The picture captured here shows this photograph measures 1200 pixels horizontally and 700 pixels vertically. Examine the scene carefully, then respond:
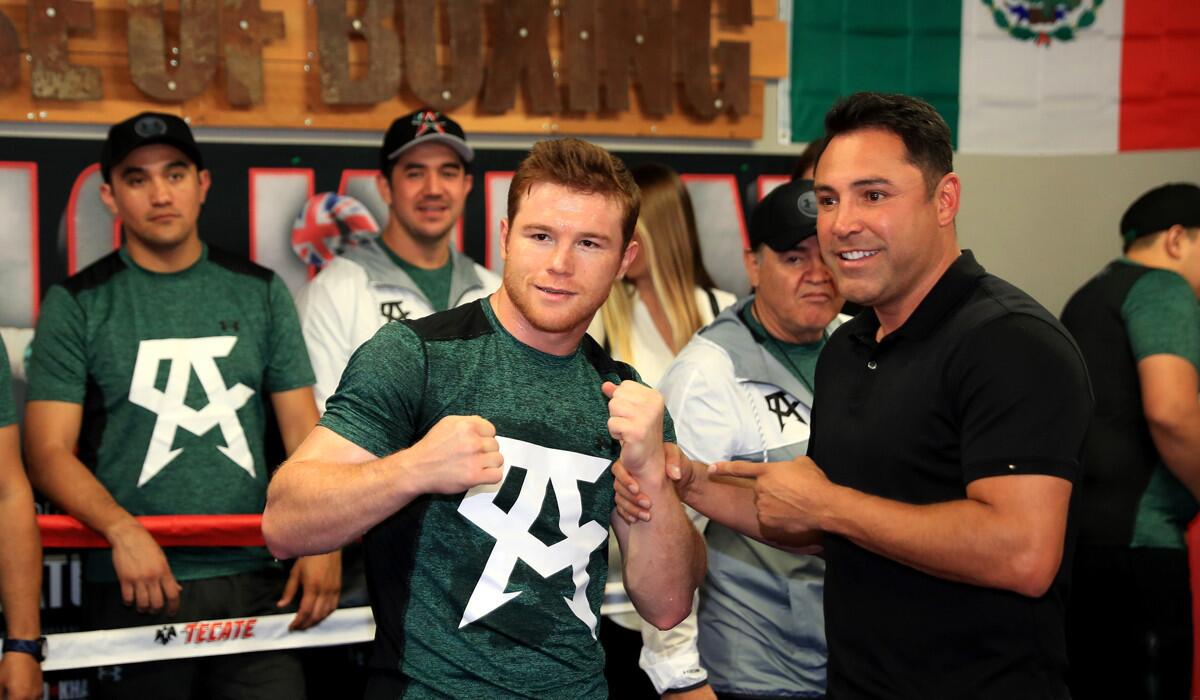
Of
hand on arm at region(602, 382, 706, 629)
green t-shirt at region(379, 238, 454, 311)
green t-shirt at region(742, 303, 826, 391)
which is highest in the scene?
green t-shirt at region(379, 238, 454, 311)

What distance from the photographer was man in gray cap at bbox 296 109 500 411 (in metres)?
3.76

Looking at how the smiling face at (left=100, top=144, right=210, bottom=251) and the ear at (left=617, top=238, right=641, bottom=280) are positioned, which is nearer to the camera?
the ear at (left=617, top=238, right=641, bottom=280)

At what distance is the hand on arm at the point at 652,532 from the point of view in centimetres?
196

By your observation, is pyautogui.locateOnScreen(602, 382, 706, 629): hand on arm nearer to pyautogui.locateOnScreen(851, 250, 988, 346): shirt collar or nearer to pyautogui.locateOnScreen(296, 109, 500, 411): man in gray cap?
pyautogui.locateOnScreen(851, 250, 988, 346): shirt collar

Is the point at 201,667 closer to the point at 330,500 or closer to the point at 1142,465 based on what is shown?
the point at 330,500

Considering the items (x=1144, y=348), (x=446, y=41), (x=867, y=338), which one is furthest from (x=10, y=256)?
(x=1144, y=348)

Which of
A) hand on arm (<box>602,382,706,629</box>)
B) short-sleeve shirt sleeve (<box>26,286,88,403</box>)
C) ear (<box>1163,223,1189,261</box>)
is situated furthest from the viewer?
ear (<box>1163,223,1189,261</box>)

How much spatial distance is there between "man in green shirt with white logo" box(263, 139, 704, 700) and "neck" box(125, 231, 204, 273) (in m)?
1.72

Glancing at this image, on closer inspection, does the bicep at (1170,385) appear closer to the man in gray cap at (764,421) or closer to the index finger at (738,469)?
the man in gray cap at (764,421)

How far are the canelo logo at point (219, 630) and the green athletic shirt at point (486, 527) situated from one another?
1238 mm

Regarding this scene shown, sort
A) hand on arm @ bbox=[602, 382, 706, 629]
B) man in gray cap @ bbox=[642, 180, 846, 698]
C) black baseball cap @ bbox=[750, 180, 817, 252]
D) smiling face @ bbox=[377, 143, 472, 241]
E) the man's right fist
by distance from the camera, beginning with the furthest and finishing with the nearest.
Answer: smiling face @ bbox=[377, 143, 472, 241], black baseball cap @ bbox=[750, 180, 817, 252], man in gray cap @ bbox=[642, 180, 846, 698], hand on arm @ bbox=[602, 382, 706, 629], the man's right fist

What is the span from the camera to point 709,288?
403 cm

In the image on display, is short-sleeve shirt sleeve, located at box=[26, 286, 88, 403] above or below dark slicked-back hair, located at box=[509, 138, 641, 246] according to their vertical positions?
below

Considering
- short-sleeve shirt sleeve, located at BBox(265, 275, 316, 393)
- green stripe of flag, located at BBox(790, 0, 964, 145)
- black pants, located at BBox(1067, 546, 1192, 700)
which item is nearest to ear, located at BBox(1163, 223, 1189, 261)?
black pants, located at BBox(1067, 546, 1192, 700)
